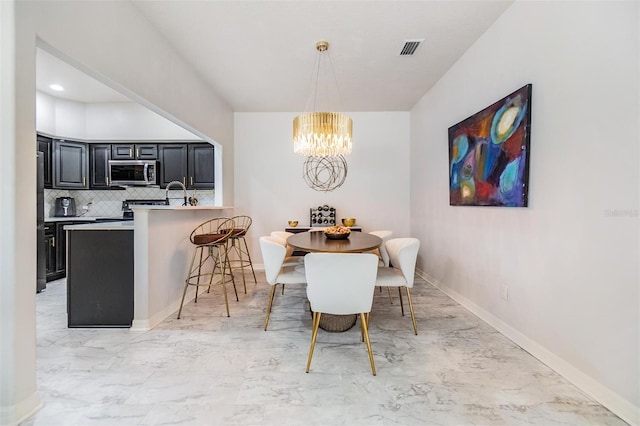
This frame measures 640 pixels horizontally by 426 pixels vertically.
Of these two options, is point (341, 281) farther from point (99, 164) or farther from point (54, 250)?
point (99, 164)

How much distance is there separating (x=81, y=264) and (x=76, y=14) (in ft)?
6.21

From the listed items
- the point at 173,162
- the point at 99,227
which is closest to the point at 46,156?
the point at 173,162

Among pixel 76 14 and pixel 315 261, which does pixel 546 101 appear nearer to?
pixel 315 261

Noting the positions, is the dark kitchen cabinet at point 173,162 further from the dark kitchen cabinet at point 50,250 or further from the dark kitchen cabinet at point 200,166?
the dark kitchen cabinet at point 50,250

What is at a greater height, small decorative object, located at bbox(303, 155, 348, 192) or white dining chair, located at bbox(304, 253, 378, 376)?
small decorative object, located at bbox(303, 155, 348, 192)

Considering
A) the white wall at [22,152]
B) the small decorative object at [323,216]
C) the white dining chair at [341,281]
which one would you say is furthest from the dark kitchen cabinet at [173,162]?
the white dining chair at [341,281]

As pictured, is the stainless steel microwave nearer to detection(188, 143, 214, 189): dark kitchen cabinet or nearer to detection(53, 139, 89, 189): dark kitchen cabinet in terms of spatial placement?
detection(53, 139, 89, 189): dark kitchen cabinet

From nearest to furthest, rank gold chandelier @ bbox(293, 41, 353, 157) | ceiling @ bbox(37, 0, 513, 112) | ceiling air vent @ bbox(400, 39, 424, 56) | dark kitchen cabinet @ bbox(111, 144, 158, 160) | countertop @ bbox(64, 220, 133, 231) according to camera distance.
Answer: ceiling @ bbox(37, 0, 513, 112) → countertop @ bbox(64, 220, 133, 231) → ceiling air vent @ bbox(400, 39, 424, 56) → gold chandelier @ bbox(293, 41, 353, 157) → dark kitchen cabinet @ bbox(111, 144, 158, 160)

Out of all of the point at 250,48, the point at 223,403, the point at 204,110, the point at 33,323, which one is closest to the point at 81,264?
the point at 33,323

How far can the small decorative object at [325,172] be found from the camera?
4590 millimetres

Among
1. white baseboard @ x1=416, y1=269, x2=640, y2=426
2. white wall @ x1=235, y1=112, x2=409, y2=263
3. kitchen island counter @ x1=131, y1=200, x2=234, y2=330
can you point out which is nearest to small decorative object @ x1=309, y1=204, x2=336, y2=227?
white wall @ x1=235, y1=112, x2=409, y2=263

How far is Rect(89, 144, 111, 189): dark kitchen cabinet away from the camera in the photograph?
441cm

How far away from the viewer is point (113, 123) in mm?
4512

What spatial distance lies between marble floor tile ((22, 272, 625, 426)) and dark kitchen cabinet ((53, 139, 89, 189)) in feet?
8.27
